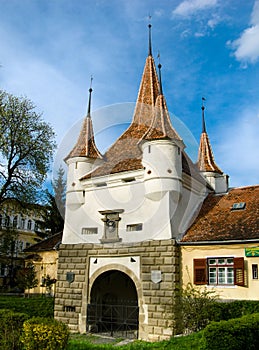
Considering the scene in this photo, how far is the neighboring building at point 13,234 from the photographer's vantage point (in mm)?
23641

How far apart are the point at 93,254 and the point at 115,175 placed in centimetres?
440

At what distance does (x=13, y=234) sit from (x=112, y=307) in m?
19.0

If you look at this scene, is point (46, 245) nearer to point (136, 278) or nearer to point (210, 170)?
point (136, 278)

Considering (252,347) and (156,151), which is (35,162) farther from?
(252,347)

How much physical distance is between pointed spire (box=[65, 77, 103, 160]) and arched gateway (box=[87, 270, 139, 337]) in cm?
703

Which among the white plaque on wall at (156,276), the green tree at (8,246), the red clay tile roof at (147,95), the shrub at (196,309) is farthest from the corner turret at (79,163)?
the green tree at (8,246)

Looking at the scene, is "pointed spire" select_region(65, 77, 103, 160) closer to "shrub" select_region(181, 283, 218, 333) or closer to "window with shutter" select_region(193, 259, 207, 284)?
"window with shutter" select_region(193, 259, 207, 284)

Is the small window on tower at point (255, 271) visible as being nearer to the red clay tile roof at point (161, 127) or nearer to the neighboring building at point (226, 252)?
the neighboring building at point (226, 252)

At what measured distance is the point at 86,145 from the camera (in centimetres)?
2300

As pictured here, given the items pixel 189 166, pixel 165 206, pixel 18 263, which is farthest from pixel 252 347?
pixel 18 263

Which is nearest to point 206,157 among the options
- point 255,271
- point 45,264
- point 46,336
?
point 255,271

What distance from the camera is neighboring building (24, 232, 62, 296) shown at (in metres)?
25.5

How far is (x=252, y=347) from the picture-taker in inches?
390

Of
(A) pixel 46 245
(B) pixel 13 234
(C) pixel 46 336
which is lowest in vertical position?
(C) pixel 46 336
